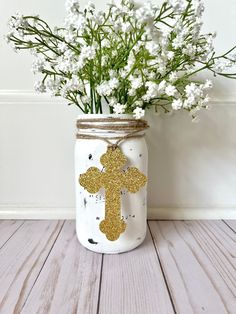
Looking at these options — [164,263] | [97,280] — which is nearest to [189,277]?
[164,263]

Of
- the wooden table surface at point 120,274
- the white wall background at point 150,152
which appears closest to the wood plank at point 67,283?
the wooden table surface at point 120,274

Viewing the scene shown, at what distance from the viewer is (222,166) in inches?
33.2

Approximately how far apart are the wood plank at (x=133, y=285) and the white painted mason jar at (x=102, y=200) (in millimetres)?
31

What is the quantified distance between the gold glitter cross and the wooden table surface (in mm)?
75

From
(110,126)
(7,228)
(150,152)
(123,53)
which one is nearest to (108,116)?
(110,126)

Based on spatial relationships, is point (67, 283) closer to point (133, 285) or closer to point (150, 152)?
point (133, 285)

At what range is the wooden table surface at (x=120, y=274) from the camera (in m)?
0.44

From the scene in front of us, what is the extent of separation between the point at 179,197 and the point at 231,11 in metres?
0.58

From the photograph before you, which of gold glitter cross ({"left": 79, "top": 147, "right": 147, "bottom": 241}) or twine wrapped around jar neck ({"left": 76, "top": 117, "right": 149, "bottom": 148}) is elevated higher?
twine wrapped around jar neck ({"left": 76, "top": 117, "right": 149, "bottom": 148})

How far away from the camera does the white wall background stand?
81 cm

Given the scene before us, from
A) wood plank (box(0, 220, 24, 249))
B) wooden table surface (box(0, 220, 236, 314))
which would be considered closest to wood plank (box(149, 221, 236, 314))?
wooden table surface (box(0, 220, 236, 314))

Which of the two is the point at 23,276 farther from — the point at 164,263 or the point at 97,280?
the point at 164,263

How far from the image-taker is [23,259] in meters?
0.59

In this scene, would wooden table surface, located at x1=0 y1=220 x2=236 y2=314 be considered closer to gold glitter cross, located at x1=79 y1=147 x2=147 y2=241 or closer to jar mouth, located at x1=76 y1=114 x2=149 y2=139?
gold glitter cross, located at x1=79 y1=147 x2=147 y2=241
